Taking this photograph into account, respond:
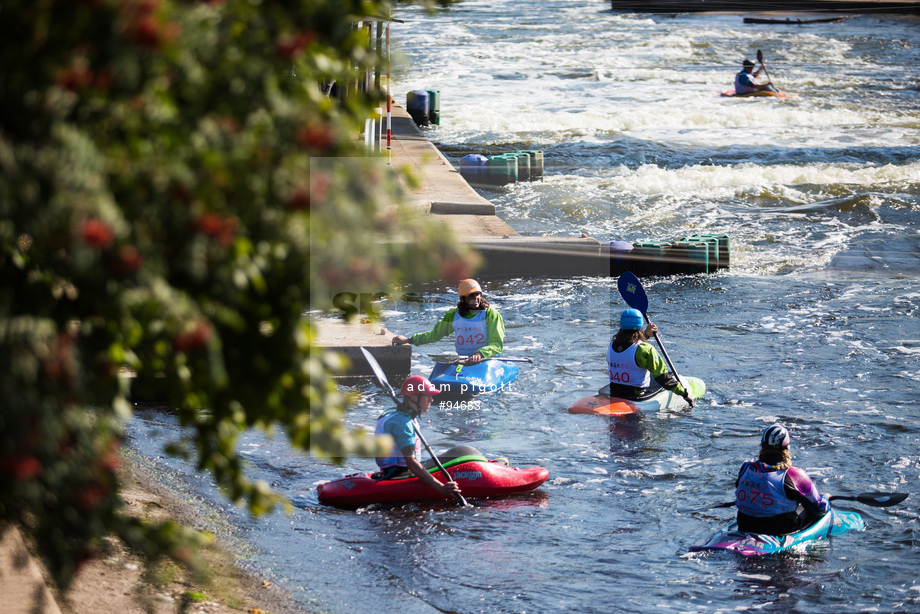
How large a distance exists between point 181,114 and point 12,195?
1.58 feet

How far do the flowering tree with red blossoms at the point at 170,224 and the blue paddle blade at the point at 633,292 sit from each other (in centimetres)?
882

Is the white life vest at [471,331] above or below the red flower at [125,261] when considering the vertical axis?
below

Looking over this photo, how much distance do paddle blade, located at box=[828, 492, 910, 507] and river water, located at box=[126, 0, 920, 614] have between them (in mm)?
200

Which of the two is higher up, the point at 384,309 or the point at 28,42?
the point at 28,42

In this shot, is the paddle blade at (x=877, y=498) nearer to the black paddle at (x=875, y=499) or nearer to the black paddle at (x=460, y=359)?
the black paddle at (x=875, y=499)

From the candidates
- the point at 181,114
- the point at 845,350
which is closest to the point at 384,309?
the point at 845,350

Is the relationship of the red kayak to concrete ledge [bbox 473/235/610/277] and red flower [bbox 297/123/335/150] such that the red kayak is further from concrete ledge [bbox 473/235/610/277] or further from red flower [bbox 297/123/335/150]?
concrete ledge [bbox 473/235/610/277]

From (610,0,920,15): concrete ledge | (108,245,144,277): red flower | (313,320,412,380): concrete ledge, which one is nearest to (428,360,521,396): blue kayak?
(313,320,412,380): concrete ledge

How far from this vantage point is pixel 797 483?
316 inches

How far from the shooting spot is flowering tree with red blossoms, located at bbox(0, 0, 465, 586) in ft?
8.12

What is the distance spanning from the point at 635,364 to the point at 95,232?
30.2 ft

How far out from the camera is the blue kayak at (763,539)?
800 cm

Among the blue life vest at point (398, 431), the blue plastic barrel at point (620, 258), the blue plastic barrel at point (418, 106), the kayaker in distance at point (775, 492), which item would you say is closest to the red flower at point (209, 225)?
the blue life vest at point (398, 431)

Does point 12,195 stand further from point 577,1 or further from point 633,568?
point 577,1
